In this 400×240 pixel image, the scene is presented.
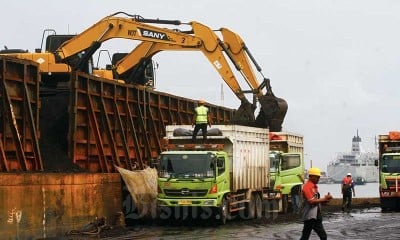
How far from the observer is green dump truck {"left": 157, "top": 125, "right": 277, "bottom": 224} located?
2331cm

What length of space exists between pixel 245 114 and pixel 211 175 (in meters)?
8.19

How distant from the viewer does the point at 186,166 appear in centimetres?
2350

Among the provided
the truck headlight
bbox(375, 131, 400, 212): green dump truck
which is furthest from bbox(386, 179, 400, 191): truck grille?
the truck headlight

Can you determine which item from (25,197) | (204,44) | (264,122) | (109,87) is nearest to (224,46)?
(204,44)

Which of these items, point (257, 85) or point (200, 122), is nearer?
point (200, 122)

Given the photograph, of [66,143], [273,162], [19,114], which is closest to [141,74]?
[273,162]

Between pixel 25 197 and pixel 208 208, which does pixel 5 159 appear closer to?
pixel 25 197

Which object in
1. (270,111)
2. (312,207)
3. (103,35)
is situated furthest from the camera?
(270,111)

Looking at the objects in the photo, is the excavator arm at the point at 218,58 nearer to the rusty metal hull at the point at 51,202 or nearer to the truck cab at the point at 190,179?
the truck cab at the point at 190,179

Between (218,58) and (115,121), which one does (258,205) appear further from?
(218,58)

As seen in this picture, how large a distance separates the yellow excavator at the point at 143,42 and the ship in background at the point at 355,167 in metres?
149

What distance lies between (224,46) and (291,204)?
22.8 ft

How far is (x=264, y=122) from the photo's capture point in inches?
1224

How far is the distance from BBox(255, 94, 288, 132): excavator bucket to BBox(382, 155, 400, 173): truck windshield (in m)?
4.89
